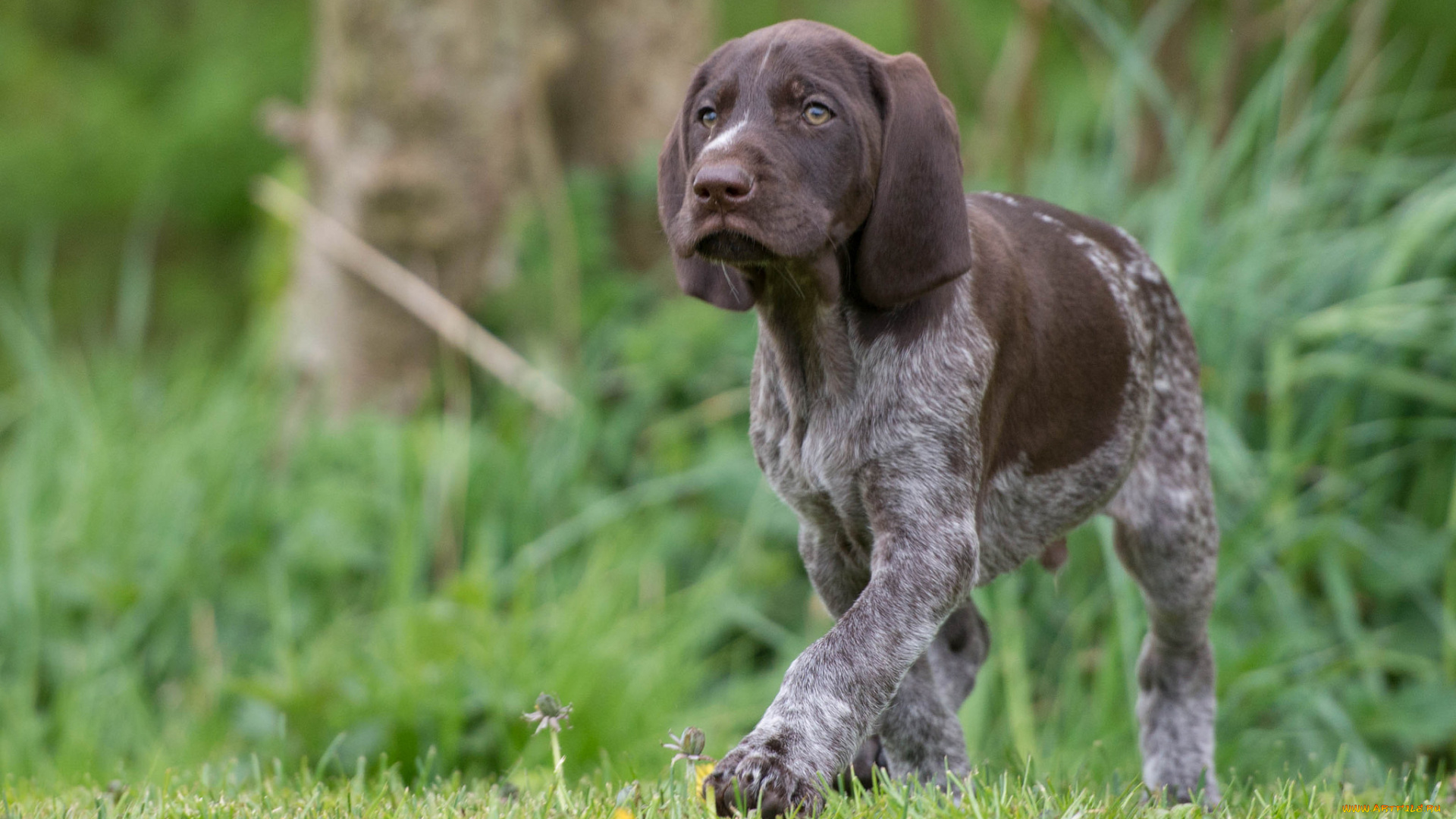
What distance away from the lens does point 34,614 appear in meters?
6.12

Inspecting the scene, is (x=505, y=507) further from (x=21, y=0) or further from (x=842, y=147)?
(x=21, y=0)

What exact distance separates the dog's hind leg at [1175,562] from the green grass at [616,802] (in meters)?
0.38

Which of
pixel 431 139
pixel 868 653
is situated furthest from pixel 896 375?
pixel 431 139

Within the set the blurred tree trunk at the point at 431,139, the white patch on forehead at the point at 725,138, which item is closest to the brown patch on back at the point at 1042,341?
the white patch on forehead at the point at 725,138

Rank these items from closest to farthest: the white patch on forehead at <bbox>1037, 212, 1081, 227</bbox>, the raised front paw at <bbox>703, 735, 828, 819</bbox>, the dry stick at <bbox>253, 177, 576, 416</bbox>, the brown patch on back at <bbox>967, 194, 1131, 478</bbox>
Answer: the raised front paw at <bbox>703, 735, 828, 819</bbox>, the brown patch on back at <bbox>967, 194, 1131, 478</bbox>, the white patch on forehead at <bbox>1037, 212, 1081, 227</bbox>, the dry stick at <bbox>253, 177, 576, 416</bbox>

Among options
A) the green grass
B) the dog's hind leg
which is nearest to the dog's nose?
the green grass

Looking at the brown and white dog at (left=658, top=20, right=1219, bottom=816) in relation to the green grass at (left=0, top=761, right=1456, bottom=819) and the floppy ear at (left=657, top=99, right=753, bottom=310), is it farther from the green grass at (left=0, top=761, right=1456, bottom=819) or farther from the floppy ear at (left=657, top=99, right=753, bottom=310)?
the green grass at (left=0, top=761, right=1456, bottom=819)

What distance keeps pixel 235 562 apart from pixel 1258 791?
468 centimetres

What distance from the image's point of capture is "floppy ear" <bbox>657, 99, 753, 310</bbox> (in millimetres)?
3205

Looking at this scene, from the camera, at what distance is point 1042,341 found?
3438 mm

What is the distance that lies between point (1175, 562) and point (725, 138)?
71.2 inches

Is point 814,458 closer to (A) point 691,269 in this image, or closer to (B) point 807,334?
(B) point 807,334

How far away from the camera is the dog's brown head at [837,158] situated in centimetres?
286

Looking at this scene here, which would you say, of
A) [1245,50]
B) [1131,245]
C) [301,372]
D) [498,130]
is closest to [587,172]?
[498,130]
